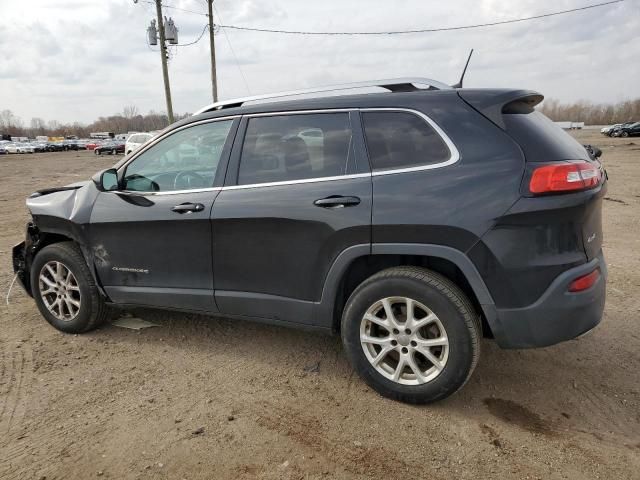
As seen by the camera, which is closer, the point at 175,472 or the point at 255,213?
the point at 175,472

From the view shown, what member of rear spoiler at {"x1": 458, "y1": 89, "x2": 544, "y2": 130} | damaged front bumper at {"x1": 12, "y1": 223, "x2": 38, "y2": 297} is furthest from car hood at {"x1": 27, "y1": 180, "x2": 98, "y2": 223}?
rear spoiler at {"x1": 458, "y1": 89, "x2": 544, "y2": 130}

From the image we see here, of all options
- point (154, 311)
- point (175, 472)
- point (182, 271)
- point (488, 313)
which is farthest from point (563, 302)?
point (154, 311)

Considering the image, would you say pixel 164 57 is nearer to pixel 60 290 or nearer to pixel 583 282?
pixel 60 290

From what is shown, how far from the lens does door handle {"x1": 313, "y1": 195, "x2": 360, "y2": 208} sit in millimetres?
2990

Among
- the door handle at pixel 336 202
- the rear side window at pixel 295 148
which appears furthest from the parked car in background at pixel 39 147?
the door handle at pixel 336 202

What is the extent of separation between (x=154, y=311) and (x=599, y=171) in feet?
12.5

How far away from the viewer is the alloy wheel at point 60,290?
412 centimetres

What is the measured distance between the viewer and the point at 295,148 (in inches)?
131

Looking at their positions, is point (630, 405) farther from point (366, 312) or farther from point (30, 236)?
point (30, 236)

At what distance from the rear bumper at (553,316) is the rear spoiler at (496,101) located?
94 centimetres

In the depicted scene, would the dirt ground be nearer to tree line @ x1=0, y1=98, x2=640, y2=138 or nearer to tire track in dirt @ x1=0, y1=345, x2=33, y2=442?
tire track in dirt @ x1=0, y1=345, x2=33, y2=442

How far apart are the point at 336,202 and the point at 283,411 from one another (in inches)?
51.5

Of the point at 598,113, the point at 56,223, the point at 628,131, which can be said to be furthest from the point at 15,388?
the point at 598,113

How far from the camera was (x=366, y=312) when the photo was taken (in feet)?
10.0
